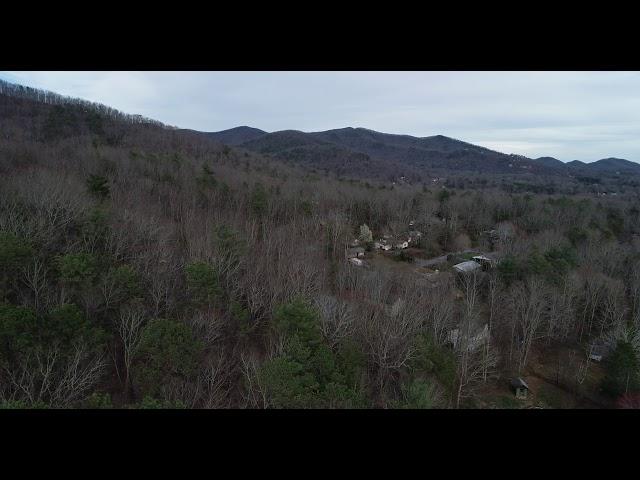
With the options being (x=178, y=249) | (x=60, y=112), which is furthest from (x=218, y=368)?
(x=60, y=112)

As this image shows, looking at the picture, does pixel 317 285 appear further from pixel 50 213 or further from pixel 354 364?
pixel 50 213

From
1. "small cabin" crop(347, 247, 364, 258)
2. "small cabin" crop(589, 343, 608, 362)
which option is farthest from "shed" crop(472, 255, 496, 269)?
"small cabin" crop(347, 247, 364, 258)

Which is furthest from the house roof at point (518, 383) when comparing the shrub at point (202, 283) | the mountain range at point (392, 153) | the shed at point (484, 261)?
the mountain range at point (392, 153)

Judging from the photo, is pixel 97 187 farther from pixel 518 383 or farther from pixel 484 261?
pixel 484 261

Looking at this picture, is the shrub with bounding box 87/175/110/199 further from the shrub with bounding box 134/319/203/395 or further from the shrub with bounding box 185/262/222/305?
the shrub with bounding box 134/319/203/395

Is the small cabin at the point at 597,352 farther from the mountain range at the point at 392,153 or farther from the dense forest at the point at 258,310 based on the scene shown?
the mountain range at the point at 392,153
